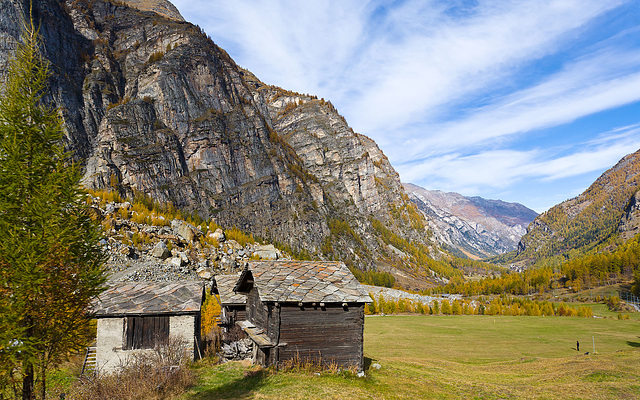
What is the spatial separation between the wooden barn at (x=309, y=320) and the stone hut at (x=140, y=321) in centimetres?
430

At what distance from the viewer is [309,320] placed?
18.5 metres

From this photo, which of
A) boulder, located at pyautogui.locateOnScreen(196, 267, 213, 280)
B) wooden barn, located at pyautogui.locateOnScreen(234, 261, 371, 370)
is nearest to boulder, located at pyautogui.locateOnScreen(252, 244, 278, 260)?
boulder, located at pyautogui.locateOnScreen(196, 267, 213, 280)

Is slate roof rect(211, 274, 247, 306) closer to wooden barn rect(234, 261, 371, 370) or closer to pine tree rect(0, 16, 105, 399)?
wooden barn rect(234, 261, 371, 370)

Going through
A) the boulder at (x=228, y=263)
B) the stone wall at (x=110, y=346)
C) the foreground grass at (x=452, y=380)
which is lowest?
the foreground grass at (x=452, y=380)

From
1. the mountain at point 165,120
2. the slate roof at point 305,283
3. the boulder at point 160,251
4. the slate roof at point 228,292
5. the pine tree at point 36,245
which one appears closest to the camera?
the pine tree at point 36,245

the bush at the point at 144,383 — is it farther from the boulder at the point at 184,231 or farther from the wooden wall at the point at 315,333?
the boulder at the point at 184,231

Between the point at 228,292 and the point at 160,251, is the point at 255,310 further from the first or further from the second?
the point at 160,251

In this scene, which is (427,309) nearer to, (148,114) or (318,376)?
(318,376)

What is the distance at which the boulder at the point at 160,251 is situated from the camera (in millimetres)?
57250

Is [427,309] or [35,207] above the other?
[35,207]

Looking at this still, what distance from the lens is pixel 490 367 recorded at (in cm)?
2725

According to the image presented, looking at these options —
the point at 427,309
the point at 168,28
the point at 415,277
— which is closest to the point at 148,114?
the point at 168,28

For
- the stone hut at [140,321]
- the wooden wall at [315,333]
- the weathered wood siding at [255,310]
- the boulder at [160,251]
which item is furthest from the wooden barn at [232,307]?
the boulder at [160,251]

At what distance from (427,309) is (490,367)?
239 ft
